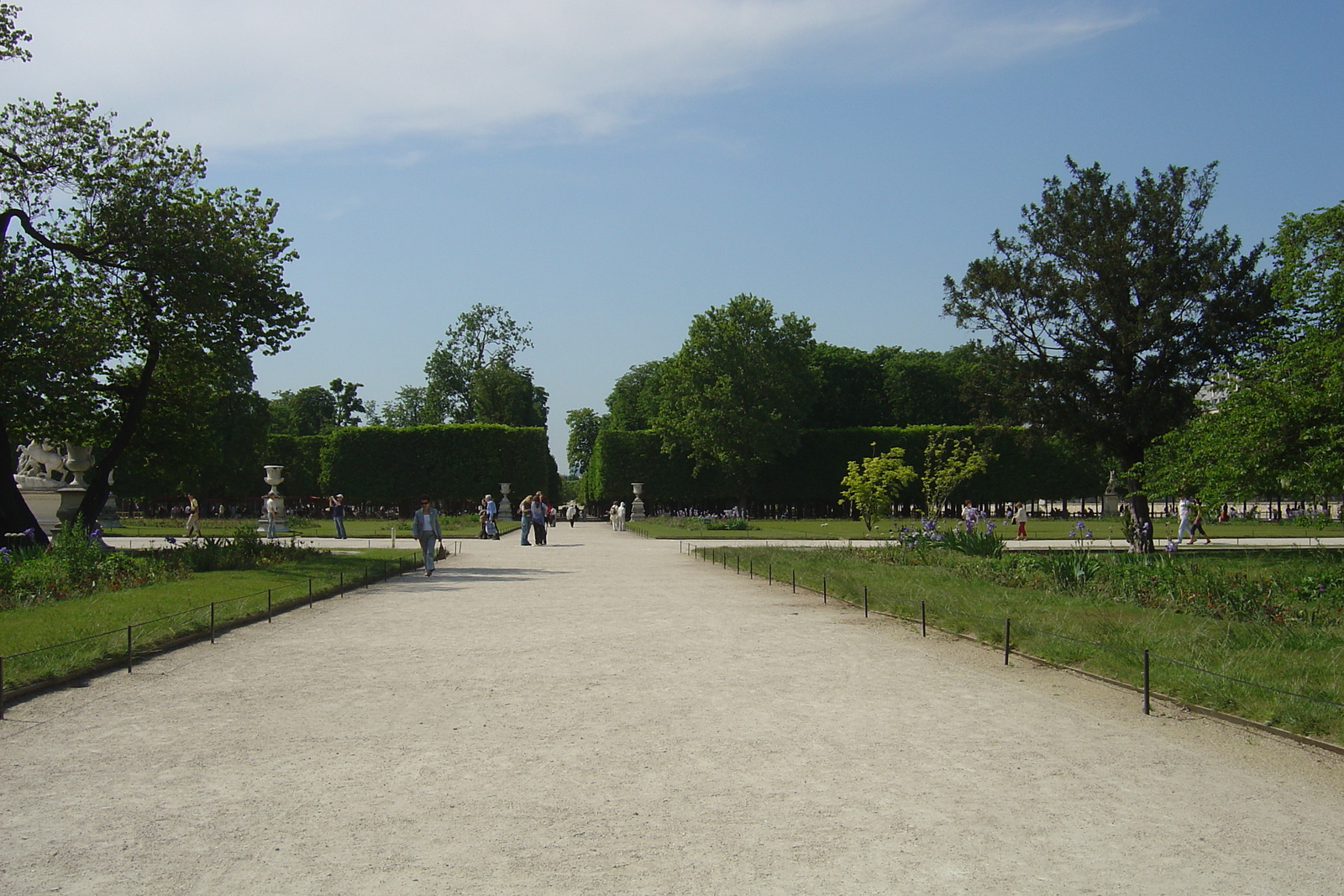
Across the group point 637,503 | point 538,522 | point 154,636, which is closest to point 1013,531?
point 538,522

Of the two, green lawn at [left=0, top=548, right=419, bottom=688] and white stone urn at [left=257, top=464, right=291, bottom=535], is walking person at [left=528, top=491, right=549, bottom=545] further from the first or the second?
green lawn at [left=0, top=548, right=419, bottom=688]

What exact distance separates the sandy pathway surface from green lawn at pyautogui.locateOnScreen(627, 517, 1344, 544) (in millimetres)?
23370

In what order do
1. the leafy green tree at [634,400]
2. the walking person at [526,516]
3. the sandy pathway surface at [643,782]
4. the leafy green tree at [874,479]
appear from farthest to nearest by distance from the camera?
the leafy green tree at [634,400], the walking person at [526,516], the leafy green tree at [874,479], the sandy pathway surface at [643,782]

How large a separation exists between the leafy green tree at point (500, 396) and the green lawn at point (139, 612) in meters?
54.8

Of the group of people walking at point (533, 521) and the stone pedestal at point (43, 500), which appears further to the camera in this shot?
the group of people walking at point (533, 521)

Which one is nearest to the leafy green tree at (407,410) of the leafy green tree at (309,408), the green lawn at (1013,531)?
the leafy green tree at (309,408)

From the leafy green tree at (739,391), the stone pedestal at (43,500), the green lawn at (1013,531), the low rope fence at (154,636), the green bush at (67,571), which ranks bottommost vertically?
the low rope fence at (154,636)

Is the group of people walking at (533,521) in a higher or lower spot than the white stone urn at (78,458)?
lower

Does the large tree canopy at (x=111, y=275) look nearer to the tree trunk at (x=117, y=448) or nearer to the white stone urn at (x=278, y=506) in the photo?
the tree trunk at (x=117, y=448)

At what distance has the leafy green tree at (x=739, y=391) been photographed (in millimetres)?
57938

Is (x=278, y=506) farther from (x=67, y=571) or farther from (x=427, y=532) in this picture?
(x=67, y=571)

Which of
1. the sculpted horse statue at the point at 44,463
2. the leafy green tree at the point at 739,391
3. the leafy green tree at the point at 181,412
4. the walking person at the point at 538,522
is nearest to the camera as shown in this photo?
the leafy green tree at the point at 181,412

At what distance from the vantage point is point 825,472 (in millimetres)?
61438

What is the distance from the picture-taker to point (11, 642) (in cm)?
1003
